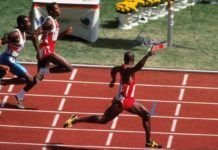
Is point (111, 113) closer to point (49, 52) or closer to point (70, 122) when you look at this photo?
point (70, 122)

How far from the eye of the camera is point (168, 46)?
2080 cm

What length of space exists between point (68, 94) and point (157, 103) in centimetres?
183

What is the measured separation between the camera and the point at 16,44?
16516mm

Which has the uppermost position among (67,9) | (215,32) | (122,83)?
(122,83)

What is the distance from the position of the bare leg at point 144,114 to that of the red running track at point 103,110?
0.56 metres

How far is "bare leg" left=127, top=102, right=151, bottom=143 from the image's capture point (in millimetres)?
14984

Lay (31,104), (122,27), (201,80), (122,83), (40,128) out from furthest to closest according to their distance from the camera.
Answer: (122,27)
(201,80)
(31,104)
(40,128)
(122,83)

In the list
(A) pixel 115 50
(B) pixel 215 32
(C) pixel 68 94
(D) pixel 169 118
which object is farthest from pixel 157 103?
(B) pixel 215 32

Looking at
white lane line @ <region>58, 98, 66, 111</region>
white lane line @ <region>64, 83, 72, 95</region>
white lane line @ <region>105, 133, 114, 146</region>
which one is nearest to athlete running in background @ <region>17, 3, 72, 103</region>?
white lane line @ <region>58, 98, 66, 111</region>

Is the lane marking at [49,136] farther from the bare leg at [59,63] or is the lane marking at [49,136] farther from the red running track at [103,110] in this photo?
the bare leg at [59,63]

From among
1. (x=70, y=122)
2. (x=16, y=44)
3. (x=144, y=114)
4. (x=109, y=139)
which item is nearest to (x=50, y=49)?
(x=16, y=44)

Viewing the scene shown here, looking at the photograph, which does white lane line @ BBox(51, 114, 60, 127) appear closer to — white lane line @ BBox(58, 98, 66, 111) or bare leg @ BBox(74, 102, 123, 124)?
white lane line @ BBox(58, 98, 66, 111)

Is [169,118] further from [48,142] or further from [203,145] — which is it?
[48,142]

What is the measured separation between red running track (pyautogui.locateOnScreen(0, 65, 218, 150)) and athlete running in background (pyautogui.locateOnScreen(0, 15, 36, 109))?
821 mm
